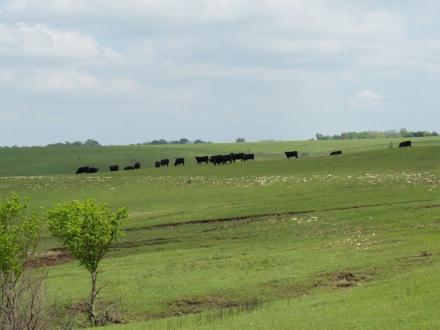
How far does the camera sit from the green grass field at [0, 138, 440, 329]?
2725 centimetres

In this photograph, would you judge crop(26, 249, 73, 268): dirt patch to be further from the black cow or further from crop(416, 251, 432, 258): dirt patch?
the black cow

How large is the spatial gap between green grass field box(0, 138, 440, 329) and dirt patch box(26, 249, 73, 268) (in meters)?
1.07

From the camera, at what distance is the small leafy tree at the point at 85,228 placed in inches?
1400

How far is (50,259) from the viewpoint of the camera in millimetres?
47625

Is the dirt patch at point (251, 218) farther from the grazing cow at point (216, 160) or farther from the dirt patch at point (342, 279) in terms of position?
the grazing cow at point (216, 160)

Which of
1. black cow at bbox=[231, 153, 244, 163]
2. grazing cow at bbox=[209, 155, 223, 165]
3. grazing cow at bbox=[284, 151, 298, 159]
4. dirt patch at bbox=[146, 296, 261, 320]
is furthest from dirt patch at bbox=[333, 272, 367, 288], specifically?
grazing cow at bbox=[284, 151, 298, 159]

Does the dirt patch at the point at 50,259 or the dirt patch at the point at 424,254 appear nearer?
the dirt patch at the point at 424,254

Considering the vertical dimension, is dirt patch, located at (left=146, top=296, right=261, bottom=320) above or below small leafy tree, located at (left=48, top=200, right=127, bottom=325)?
below

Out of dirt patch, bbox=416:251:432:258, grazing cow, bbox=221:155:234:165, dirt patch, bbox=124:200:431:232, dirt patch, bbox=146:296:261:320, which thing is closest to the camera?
dirt patch, bbox=146:296:261:320

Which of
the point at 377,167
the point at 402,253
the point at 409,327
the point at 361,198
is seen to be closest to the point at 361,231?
the point at 402,253

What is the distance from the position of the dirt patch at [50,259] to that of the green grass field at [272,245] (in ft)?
3.53

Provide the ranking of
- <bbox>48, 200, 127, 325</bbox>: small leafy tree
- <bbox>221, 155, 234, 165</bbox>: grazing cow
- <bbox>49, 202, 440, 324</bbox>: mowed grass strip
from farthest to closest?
<bbox>221, 155, 234, 165</bbox>: grazing cow
<bbox>48, 200, 127, 325</bbox>: small leafy tree
<bbox>49, 202, 440, 324</bbox>: mowed grass strip

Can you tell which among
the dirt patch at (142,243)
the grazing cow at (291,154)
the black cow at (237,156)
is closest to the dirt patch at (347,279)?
the dirt patch at (142,243)

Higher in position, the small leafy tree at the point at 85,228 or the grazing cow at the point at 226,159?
the grazing cow at the point at 226,159
